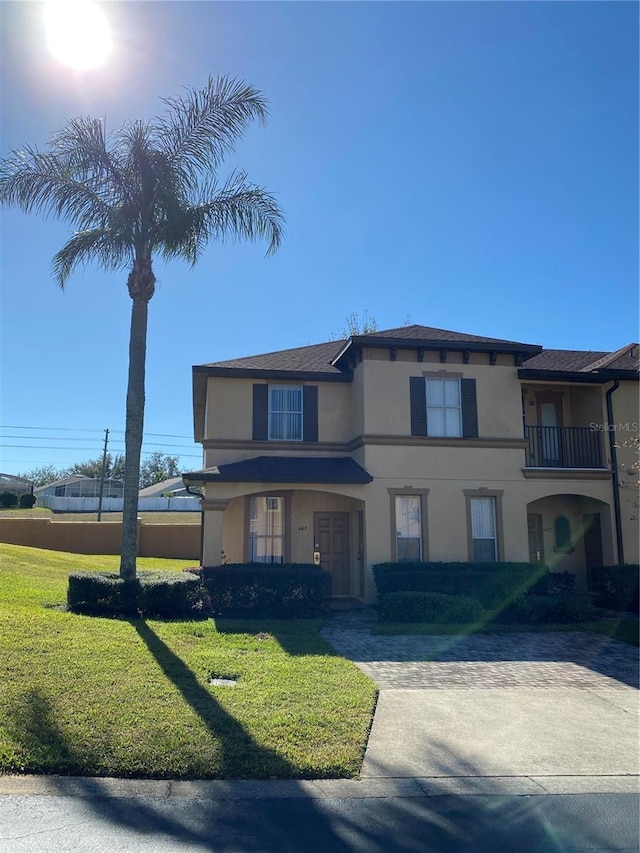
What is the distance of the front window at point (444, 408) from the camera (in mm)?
17062

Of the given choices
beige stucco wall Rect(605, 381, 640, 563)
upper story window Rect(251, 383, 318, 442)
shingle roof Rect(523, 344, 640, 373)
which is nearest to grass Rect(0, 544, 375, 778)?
upper story window Rect(251, 383, 318, 442)

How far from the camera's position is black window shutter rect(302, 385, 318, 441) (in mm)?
17734

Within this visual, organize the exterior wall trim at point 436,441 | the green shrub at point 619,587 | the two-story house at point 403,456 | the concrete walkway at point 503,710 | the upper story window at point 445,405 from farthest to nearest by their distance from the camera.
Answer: the upper story window at point 445,405 → the exterior wall trim at point 436,441 → the two-story house at point 403,456 → the green shrub at point 619,587 → the concrete walkway at point 503,710

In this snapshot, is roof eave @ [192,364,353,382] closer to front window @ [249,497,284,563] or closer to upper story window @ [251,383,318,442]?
upper story window @ [251,383,318,442]

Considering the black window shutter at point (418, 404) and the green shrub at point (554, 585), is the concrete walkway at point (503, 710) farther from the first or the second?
the black window shutter at point (418, 404)

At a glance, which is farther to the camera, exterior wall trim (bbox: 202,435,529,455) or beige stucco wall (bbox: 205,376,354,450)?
beige stucco wall (bbox: 205,376,354,450)

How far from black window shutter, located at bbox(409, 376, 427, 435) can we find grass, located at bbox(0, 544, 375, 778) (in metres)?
7.29

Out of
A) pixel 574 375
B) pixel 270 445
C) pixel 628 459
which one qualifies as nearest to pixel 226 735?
pixel 270 445

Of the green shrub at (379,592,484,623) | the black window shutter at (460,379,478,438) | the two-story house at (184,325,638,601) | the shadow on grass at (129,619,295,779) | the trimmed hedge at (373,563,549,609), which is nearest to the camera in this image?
the shadow on grass at (129,619,295,779)

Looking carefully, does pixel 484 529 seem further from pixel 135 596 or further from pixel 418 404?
pixel 135 596

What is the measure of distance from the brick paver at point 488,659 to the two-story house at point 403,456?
422 cm

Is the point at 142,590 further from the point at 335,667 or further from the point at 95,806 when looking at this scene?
the point at 95,806

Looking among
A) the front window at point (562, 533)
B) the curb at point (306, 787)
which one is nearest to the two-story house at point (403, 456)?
the front window at point (562, 533)

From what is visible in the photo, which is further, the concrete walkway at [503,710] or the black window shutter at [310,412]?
the black window shutter at [310,412]
